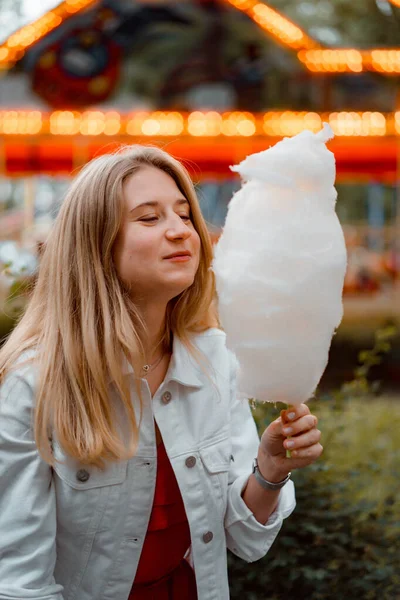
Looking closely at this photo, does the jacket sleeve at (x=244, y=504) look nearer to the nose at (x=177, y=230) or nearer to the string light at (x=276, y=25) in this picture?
the nose at (x=177, y=230)

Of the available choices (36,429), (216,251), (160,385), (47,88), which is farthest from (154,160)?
(47,88)

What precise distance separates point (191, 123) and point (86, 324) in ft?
22.5

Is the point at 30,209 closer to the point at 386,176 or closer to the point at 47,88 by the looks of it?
the point at 47,88

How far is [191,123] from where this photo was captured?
327 inches

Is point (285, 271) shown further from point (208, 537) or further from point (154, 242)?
point (208, 537)

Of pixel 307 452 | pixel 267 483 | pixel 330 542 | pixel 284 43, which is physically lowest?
pixel 330 542

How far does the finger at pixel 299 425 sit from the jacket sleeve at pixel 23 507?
587 millimetres

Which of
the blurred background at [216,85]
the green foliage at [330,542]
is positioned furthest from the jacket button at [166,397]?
the blurred background at [216,85]

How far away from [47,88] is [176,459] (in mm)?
6960

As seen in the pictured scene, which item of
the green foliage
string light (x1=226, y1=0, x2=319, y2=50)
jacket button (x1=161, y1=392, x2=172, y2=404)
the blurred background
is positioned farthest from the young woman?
string light (x1=226, y1=0, x2=319, y2=50)

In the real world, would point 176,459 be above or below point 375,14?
below

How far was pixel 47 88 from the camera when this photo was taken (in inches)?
316

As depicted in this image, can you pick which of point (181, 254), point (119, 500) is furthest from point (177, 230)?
point (119, 500)

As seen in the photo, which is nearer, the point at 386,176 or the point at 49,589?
the point at 49,589
